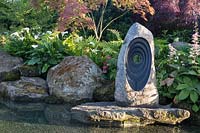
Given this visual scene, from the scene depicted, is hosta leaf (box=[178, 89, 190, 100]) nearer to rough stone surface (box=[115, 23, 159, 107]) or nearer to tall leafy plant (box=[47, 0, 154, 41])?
rough stone surface (box=[115, 23, 159, 107])

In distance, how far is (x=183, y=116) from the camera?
5934mm

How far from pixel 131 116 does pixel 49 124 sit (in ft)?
3.60

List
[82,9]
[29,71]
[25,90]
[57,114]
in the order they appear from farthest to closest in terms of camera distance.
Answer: [82,9] < [29,71] < [25,90] < [57,114]

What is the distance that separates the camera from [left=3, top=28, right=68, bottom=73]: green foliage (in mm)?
7898

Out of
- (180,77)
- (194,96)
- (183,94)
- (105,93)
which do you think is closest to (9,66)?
(105,93)

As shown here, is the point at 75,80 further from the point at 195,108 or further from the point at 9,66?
the point at 195,108

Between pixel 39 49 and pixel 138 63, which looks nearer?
pixel 138 63

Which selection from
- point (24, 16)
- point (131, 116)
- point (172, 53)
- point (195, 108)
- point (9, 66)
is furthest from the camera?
point (24, 16)

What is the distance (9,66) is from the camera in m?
7.97

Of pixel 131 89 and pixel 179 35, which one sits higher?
pixel 179 35

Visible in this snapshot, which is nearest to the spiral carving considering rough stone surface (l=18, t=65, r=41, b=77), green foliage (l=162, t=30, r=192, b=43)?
rough stone surface (l=18, t=65, r=41, b=77)

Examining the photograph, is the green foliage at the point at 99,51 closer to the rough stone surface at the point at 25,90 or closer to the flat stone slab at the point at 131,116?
the rough stone surface at the point at 25,90

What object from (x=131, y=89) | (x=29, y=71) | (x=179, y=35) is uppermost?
(x=179, y=35)

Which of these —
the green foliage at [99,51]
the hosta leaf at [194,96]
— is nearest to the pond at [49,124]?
the hosta leaf at [194,96]
